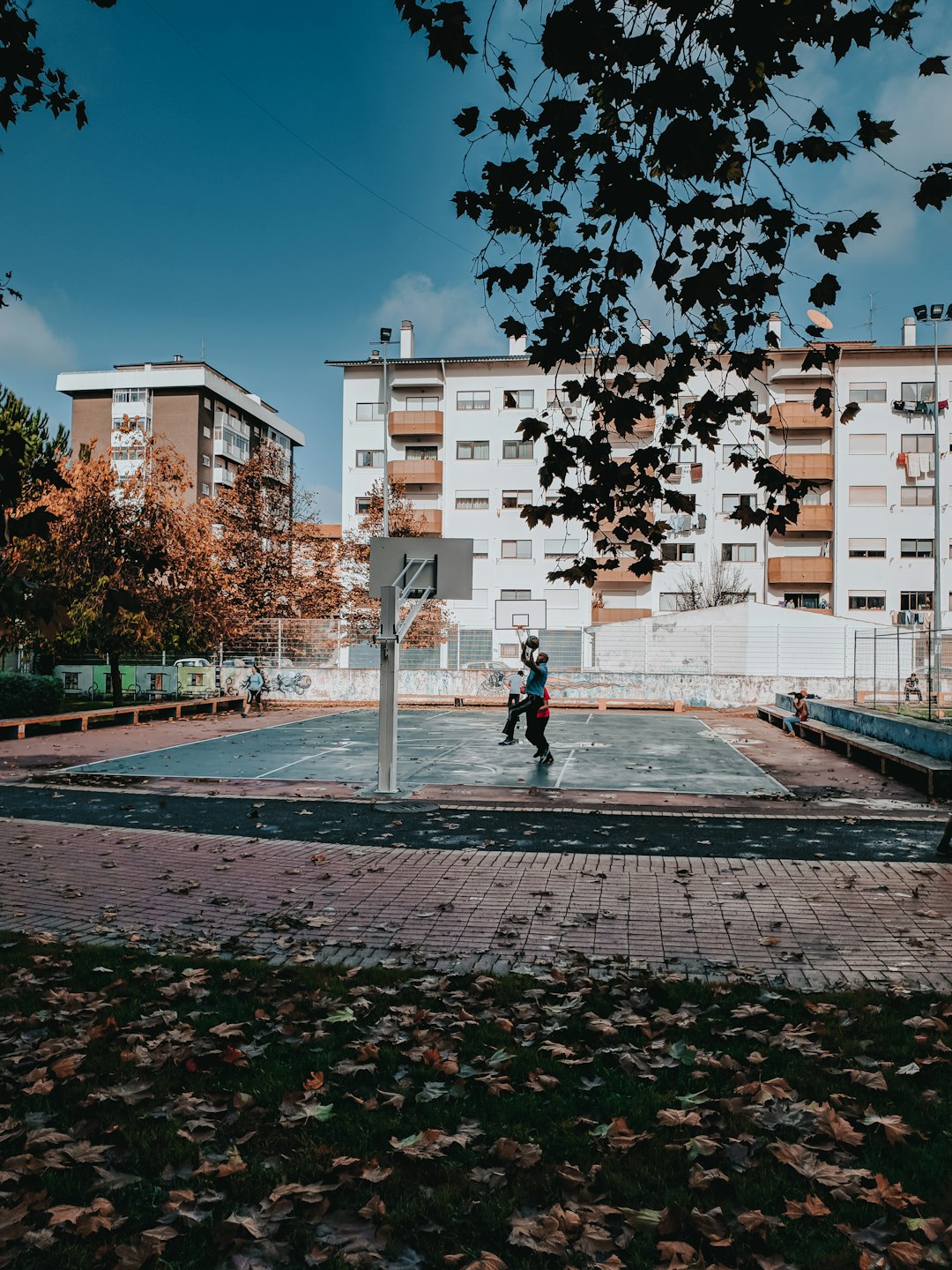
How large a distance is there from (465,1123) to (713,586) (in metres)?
49.8

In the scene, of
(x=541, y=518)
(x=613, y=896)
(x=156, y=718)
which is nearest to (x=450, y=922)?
(x=613, y=896)

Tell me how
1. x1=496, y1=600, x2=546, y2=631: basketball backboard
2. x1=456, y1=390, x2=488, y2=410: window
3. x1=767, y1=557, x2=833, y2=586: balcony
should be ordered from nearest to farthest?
x1=496, y1=600, x2=546, y2=631: basketball backboard → x1=767, y1=557, x2=833, y2=586: balcony → x1=456, y1=390, x2=488, y2=410: window

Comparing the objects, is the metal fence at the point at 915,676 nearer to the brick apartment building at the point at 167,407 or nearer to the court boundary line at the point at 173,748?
the court boundary line at the point at 173,748

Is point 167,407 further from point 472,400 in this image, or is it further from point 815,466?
point 815,466

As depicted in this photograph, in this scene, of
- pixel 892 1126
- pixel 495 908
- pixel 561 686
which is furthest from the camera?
pixel 561 686

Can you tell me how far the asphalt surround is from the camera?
368 inches

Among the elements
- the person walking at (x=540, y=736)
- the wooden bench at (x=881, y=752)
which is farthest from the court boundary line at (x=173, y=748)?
the wooden bench at (x=881, y=752)

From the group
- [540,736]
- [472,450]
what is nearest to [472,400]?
[472,450]

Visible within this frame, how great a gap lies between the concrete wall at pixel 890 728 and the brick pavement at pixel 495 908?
22.6 ft

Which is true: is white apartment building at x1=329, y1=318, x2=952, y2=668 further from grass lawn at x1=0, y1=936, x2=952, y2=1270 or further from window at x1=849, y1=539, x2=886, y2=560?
grass lawn at x1=0, y1=936, x2=952, y2=1270

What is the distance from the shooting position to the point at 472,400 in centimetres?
5331

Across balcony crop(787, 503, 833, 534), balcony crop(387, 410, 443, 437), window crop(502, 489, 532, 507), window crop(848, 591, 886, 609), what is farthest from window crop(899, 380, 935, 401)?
balcony crop(387, 410, 443, 437)

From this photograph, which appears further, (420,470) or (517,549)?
(420,470)

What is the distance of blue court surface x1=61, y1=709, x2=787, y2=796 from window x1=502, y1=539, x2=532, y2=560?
1031 inches
